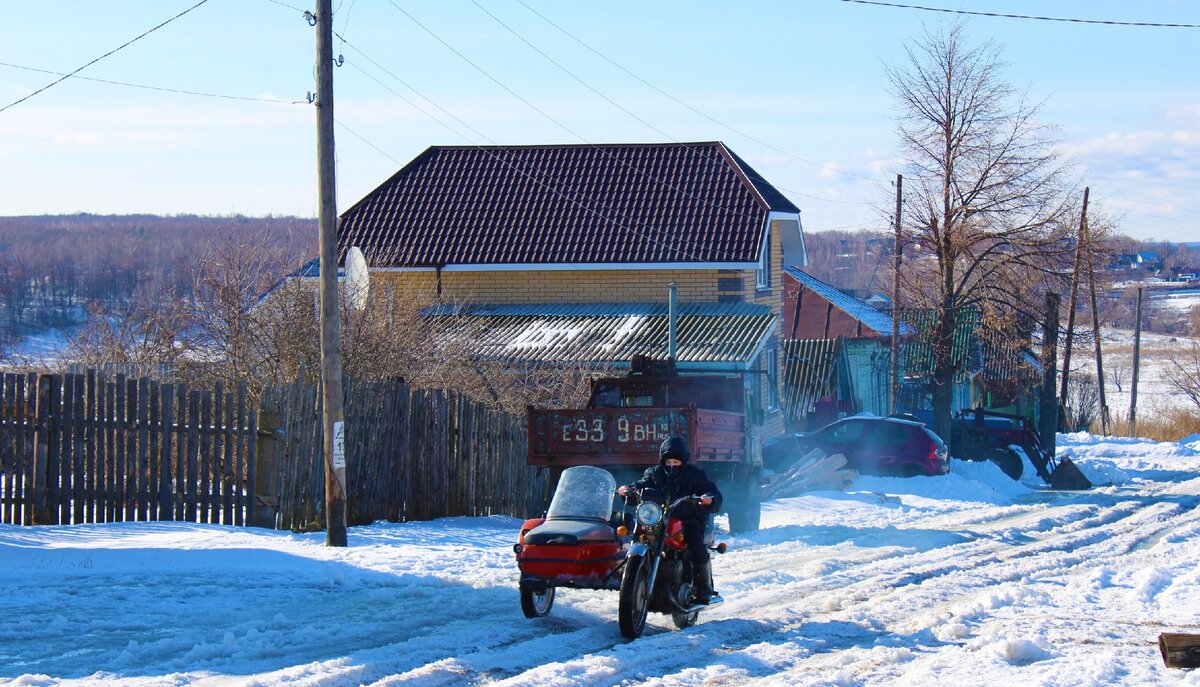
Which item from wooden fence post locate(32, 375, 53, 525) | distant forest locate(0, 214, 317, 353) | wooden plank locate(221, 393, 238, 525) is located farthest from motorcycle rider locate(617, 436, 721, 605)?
distant forest locate(0, 214, 317, 353)

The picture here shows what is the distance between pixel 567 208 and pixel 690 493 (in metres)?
23.2

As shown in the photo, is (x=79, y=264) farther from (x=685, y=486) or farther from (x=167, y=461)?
(x=685, y=486)

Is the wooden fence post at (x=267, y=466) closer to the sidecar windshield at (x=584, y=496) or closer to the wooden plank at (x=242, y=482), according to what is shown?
the wooden plank at (x=242, y=482)

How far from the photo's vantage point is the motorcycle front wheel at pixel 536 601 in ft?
31.9

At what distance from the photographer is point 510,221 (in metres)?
32.5

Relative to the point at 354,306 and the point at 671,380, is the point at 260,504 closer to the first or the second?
the point at 354,306

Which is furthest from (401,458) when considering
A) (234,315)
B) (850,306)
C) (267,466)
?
(850,306)

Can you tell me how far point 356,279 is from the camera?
17609 mm

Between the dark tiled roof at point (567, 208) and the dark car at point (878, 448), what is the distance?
502 centimetres

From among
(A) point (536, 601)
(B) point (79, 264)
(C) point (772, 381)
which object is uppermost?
(B) point (79, 264)

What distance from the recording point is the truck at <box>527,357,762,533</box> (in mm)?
15453

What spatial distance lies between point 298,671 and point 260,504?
631 cm

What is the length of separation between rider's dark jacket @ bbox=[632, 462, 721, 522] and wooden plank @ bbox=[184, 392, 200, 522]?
5822 millimetres

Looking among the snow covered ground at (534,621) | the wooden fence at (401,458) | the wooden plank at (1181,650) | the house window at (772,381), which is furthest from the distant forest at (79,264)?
the wooden plank at (1181,650)
